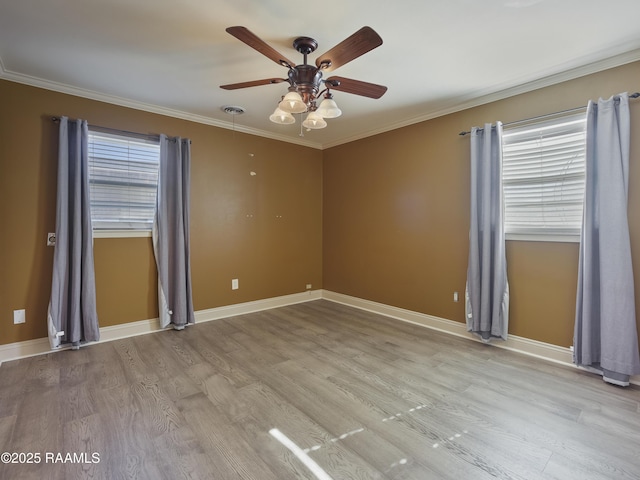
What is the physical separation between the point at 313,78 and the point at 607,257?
2593 mm

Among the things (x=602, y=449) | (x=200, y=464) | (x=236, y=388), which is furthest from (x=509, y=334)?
(x=200, y=464)

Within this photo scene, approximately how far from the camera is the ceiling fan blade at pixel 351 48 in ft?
5.43

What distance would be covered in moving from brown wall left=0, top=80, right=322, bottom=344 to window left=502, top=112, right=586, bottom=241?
114 inches

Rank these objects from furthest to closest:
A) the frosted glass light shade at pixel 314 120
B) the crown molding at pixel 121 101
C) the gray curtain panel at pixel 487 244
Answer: the gray curtain panel at pixel 487 244 → the crown molding at pixel 121 101 → the frosted glass light shade at pixel 314 120

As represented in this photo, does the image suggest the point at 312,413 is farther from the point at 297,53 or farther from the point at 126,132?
the point at 126,132

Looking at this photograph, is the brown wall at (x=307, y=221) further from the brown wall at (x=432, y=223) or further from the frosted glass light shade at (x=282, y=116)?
the frosted glass light shade at (x=282, y=116)

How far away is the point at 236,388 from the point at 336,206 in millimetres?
3262

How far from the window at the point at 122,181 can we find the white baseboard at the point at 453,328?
9.63 feet

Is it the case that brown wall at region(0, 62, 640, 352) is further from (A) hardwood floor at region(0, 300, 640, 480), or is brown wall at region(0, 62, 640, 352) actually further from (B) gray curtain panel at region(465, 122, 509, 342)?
(A) hardwood floor at region(0, 300, 640, 480)

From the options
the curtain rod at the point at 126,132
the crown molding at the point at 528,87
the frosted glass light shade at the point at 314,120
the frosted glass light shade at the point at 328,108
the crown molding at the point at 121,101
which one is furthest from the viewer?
the curtain rod at the point at 126,132

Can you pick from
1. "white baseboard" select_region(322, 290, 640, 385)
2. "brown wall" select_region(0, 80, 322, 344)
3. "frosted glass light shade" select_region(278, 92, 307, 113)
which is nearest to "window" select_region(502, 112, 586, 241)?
"white baseboard" select_region(322, 290, 640, 385)

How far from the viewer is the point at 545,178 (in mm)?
2900

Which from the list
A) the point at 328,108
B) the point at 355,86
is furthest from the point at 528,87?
the point at 328,108

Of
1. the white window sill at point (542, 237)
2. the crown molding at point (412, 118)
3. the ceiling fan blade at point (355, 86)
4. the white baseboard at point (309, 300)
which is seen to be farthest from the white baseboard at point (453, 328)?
the ceiling fan blade at point (355, 86)
